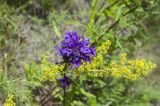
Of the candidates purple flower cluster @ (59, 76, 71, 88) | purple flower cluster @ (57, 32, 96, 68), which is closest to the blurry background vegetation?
purple flower cluster @ (59, 76, 71, 88)

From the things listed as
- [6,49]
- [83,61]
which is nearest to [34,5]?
[6,49]

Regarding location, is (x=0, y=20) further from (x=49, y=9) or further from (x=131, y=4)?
(x=131, y=4)

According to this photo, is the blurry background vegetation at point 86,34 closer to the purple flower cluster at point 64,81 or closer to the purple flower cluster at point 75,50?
the purple flower cluster at point 64,81

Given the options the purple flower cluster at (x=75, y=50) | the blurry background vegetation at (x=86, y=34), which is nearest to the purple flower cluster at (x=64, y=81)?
the blurry background vegetation at (x=86, y=34)

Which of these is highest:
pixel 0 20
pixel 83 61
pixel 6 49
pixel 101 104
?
pixel 0 20

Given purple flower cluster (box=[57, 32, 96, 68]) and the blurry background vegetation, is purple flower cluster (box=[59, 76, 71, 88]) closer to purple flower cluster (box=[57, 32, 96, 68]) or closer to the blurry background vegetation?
the blurry background vegetation
